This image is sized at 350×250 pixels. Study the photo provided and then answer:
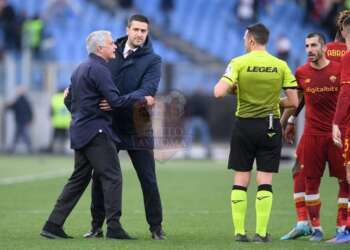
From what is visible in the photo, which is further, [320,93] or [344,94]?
[320,93]

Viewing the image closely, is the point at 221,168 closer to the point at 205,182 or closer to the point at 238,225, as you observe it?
the point at 205,182

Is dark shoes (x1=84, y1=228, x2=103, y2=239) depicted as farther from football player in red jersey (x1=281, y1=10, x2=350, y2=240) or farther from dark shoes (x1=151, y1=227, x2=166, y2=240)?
football player in red jersey (x1=281, y1=10, x2=350, y2=240)

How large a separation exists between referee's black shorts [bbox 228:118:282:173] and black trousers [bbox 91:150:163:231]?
919mm

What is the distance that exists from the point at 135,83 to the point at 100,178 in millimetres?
1086

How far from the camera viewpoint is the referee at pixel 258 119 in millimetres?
10766

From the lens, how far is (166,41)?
3369cm

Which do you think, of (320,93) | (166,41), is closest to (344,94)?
(320,93)

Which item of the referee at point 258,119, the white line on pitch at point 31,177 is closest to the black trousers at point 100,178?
the referee at point 258,119

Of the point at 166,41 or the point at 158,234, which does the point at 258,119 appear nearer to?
the point at 158,234

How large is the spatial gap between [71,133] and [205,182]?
972 cm

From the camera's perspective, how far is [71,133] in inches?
438

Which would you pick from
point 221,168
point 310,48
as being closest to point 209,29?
point 221,168

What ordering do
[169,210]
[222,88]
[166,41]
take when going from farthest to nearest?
1. [166,41]
2. [169,210]
3. [222,88]

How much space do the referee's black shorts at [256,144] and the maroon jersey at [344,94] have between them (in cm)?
71
